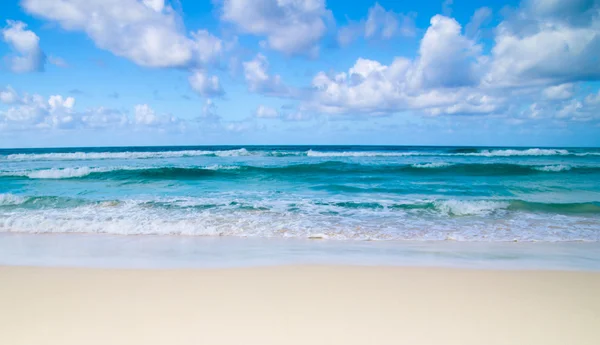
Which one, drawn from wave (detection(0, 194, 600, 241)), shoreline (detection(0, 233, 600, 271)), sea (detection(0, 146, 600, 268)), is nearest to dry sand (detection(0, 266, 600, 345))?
shoreline (detection(0, 233, 600, 271))

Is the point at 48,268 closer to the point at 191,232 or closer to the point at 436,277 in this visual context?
the point at 191,232

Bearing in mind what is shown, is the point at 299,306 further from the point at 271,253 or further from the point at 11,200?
the point at 11,200

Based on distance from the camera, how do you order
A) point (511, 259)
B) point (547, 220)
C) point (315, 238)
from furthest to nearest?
point (547, 220), point (315, 238), point (511, 259)

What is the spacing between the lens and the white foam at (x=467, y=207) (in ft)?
28.9

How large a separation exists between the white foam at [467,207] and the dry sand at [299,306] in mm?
4593

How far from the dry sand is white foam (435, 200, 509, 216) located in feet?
15.1

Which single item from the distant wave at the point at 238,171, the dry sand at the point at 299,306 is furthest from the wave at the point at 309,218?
the distant wave at the point at 238,171

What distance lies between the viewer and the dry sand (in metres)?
2.66

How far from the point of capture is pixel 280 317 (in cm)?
295

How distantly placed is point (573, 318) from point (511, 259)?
2072mm

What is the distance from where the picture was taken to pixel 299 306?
3164 mm

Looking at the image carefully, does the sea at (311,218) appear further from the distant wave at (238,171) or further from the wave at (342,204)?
the distant wave at (238,171)

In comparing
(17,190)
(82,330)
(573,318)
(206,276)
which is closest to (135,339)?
(82,330)

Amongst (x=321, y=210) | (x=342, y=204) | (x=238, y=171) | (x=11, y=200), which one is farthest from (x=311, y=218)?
(x=238, y=171)
